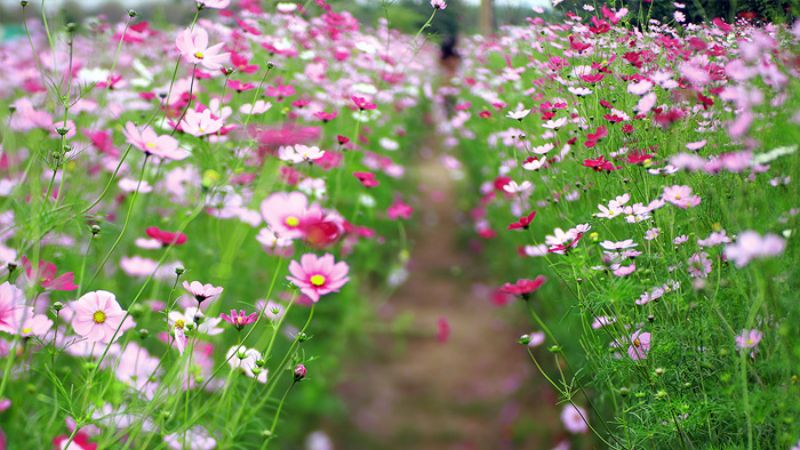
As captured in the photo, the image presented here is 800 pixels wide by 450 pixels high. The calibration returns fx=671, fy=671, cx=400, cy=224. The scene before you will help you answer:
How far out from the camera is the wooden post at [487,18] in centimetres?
199

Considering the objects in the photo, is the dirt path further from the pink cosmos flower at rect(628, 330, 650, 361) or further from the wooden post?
the wooden post

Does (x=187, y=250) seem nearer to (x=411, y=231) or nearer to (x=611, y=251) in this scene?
(x=611, y=251)

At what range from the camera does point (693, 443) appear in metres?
1.02

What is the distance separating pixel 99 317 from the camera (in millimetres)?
979

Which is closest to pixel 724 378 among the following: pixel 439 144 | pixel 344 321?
pixel 344 321

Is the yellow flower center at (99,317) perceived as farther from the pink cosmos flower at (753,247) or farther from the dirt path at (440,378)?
the dirt path at (440,378)

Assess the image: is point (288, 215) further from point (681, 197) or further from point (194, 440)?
point (681, 197)

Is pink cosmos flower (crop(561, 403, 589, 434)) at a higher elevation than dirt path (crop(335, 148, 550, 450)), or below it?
higher

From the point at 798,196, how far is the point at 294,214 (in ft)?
2.27

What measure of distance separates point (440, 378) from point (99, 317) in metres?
1.42

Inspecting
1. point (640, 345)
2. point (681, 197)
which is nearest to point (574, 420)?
point (640, 345)

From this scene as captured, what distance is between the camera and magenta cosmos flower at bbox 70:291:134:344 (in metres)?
0.96

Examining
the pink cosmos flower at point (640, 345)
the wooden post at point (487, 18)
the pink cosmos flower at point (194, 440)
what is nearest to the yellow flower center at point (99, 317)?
the pink cosmos flower at point (194, 440)

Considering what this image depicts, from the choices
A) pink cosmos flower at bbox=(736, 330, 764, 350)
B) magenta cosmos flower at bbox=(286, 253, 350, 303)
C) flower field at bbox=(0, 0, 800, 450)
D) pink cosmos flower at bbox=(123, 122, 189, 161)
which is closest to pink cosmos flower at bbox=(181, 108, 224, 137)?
flower field at bbox=(0, 0, 800, 450)
